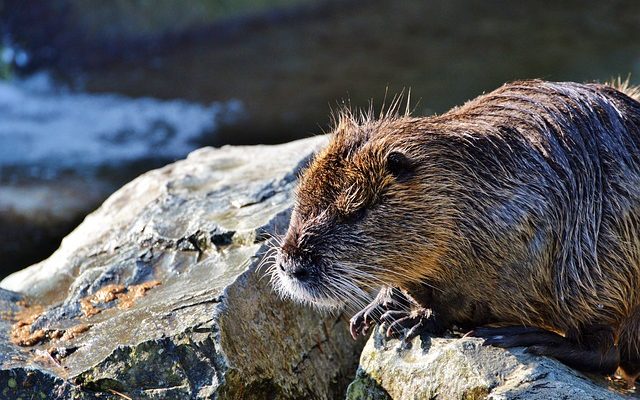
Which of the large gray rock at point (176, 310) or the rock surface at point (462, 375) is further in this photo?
the large gray rock at point (176, 310)

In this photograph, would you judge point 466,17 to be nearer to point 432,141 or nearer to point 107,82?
point 107,82

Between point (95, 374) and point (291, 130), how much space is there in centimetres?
610

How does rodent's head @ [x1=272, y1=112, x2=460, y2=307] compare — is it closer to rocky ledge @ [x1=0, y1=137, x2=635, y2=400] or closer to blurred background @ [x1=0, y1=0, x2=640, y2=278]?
rocky ledge @ [x1=0, y1=137, x2=635, y2=400]

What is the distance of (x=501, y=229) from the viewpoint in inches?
132

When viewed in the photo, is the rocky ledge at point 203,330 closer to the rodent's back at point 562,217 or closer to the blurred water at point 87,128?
the rodent's back at point 562,217

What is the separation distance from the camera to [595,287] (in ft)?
11.1

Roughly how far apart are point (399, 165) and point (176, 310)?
3.48 ft

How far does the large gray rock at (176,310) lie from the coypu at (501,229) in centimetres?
43

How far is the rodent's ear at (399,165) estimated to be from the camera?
134 inches

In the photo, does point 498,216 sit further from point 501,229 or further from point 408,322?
point 408,322

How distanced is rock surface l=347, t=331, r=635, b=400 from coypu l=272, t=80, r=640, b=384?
7cm

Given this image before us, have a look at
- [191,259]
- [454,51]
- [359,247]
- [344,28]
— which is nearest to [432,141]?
[359,247]

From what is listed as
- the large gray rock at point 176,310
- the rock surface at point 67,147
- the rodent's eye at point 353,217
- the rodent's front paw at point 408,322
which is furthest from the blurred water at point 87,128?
the rodent's eye at point 353,217

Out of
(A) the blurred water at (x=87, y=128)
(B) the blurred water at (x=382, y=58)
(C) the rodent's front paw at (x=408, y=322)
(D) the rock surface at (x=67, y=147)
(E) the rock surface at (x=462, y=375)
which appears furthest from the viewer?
(B) the blurred water at (x=382, y=58)
